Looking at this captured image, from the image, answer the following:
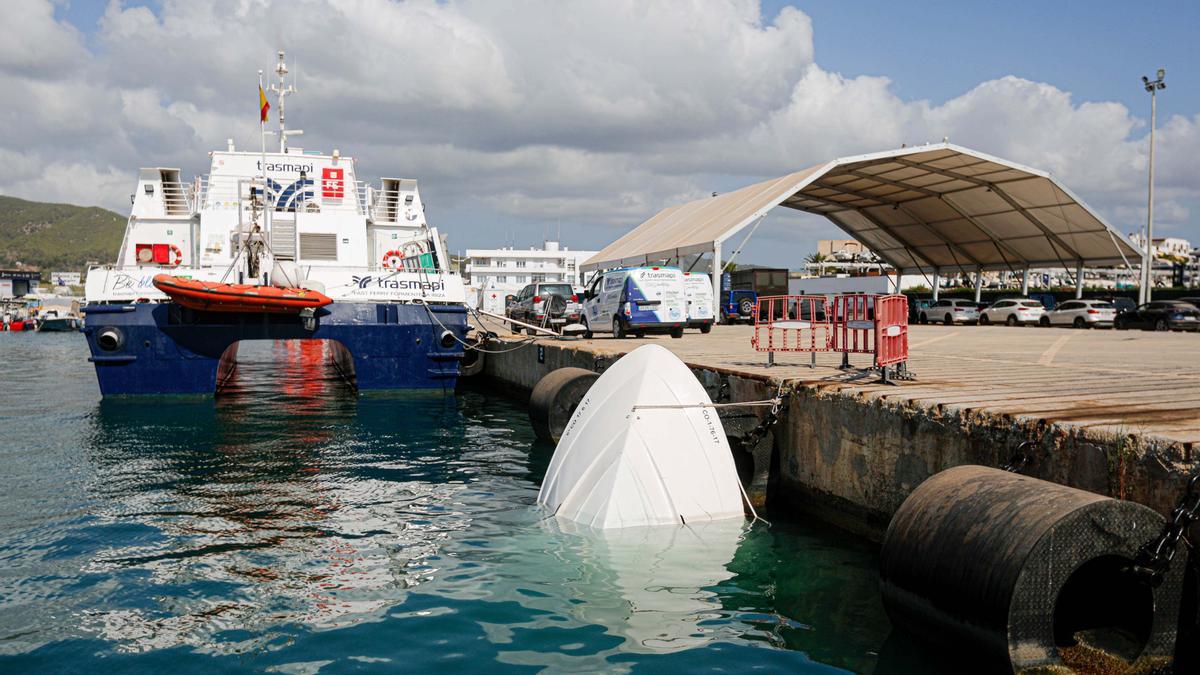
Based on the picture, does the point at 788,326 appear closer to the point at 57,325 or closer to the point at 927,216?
the point at 927,216

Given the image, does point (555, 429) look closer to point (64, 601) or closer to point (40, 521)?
point (40, 521)

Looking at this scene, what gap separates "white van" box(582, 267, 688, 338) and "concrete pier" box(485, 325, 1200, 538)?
31.8 ft

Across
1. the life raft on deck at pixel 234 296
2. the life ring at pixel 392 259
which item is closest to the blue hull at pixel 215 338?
the life raft on deck at pixel 234 296

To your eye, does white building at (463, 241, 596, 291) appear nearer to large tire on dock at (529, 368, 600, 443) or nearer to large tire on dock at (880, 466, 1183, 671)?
large tire on dock at (529, 368, 600, 443)

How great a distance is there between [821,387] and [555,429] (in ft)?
16.5

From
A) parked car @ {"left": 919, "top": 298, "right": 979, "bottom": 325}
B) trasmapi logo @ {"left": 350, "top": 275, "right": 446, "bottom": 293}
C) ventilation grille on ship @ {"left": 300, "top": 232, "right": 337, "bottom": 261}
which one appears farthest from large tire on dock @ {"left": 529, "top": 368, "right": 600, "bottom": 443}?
parked car @ {"left": 919, "top": 298, "right": 979, "bottom": 325}

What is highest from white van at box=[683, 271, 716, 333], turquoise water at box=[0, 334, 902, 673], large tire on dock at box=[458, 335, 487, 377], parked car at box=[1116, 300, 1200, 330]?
white van at box=[683, 271, 716, 333]

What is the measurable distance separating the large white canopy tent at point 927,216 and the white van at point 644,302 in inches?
351

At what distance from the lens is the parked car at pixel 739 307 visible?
38312 mm

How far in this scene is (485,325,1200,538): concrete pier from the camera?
527cm

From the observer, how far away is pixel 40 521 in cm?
857

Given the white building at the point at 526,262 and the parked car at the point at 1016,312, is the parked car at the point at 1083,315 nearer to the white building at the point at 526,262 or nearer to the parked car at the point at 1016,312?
the parked car at the point at 1016,312

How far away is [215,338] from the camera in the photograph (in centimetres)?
Result: 1780

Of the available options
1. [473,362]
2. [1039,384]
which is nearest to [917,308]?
[473,362]
